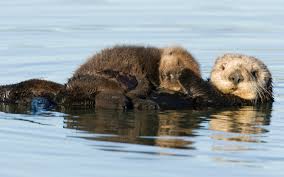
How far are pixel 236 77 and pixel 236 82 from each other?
52 millimetres

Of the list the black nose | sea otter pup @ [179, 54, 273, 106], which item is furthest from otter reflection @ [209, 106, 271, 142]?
the black nose

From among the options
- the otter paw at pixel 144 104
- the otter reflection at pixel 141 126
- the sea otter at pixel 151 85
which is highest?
the sea otter at pixel 151 85

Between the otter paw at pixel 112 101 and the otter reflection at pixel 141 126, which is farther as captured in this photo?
the otter paw at pixel 112 101

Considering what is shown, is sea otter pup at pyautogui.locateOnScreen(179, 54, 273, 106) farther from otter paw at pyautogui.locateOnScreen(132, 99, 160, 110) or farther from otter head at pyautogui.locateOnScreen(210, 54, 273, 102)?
otter paw at pyautogui.locateOnScreen(132, 99, 160, 110)

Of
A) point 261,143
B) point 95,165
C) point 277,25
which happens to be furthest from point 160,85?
point 277,25

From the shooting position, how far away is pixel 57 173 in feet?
20.7

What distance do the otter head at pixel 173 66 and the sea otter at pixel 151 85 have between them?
35mm

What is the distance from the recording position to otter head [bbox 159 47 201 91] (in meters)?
8.95

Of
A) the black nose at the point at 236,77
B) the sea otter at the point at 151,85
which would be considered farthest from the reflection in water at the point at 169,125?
the black nose at the point at 236,77

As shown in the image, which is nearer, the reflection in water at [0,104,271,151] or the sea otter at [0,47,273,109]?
the reflection in water at [0,104,271,151]

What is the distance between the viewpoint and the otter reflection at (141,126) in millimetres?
7389

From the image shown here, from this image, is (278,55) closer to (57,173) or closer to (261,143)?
(261,143)

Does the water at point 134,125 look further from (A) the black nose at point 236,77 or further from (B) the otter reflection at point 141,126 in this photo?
(A) the black nose at point 236,77

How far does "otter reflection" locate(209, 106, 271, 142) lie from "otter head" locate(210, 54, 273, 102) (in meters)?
0.19
